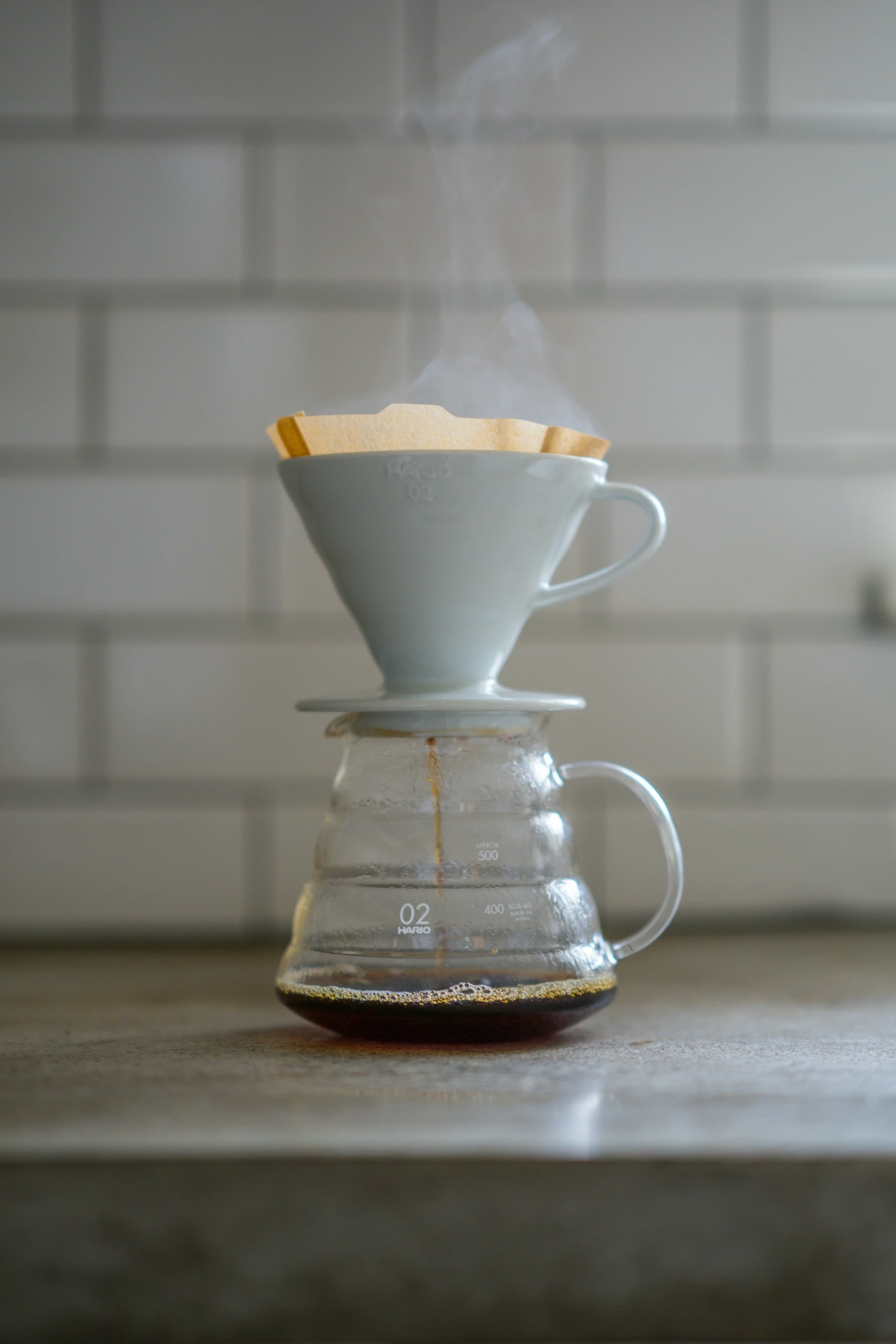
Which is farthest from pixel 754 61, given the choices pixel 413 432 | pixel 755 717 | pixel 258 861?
pixel 258 861

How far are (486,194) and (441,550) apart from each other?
584 mm

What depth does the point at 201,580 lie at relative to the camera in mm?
976

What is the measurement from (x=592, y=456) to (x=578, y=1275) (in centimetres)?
33

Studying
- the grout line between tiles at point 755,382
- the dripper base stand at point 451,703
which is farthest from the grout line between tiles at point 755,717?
the dripper base stand at point 451,703

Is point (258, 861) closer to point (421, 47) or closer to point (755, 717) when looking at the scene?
point (755, 717)

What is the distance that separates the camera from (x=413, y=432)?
0.52 metres

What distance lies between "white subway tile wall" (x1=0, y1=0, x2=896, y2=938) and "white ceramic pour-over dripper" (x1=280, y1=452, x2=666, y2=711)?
17.1 inches

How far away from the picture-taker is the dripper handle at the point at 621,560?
22.1 inches

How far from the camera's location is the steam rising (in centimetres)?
96

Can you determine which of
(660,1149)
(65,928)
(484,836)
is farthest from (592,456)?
(65,928)

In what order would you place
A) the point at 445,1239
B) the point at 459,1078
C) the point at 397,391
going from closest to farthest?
the point at 445,1239 → the point at 459,1078 → the point at 397,391

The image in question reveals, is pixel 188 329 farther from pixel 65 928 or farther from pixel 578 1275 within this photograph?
pixel 578 1275

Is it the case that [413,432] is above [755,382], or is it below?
below

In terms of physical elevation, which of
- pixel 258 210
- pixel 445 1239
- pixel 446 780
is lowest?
pixel 445 1239
